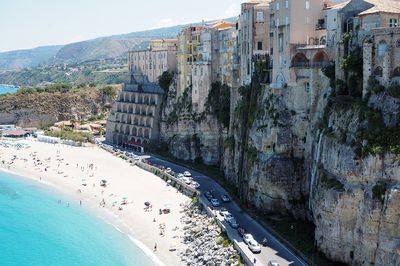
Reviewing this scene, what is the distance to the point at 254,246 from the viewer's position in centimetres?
4725

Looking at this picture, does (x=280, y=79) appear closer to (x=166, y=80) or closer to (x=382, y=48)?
(x=382, y=48)

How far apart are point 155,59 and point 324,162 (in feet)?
209

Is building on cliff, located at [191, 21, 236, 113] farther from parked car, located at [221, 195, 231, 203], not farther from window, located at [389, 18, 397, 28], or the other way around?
window, located at [389, 18, 397, 28]

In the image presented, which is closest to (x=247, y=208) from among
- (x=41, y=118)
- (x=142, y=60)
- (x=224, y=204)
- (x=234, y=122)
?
(x=224, y=204)

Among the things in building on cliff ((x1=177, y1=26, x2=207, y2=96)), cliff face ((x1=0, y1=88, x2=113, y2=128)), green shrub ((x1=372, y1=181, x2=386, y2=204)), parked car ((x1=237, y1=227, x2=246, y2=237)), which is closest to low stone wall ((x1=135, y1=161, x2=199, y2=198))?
building on cliff ((x1=177, y1=26, x2=207, y2=96))

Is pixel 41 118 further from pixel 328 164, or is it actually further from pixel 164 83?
pixel 328 164

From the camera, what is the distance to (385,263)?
37969 mm

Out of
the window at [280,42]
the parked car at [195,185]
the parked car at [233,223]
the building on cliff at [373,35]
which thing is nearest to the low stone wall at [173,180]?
the parked car at [195,185]

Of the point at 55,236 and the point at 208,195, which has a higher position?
the point at 208,195

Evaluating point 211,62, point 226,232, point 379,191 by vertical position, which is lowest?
point 226,232

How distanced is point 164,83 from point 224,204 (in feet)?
132

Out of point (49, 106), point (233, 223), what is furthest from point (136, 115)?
point (233, 223)

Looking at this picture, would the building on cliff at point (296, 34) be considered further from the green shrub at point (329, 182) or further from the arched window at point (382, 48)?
the green shrub at point (329, 182)

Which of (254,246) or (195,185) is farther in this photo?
(195,185)
